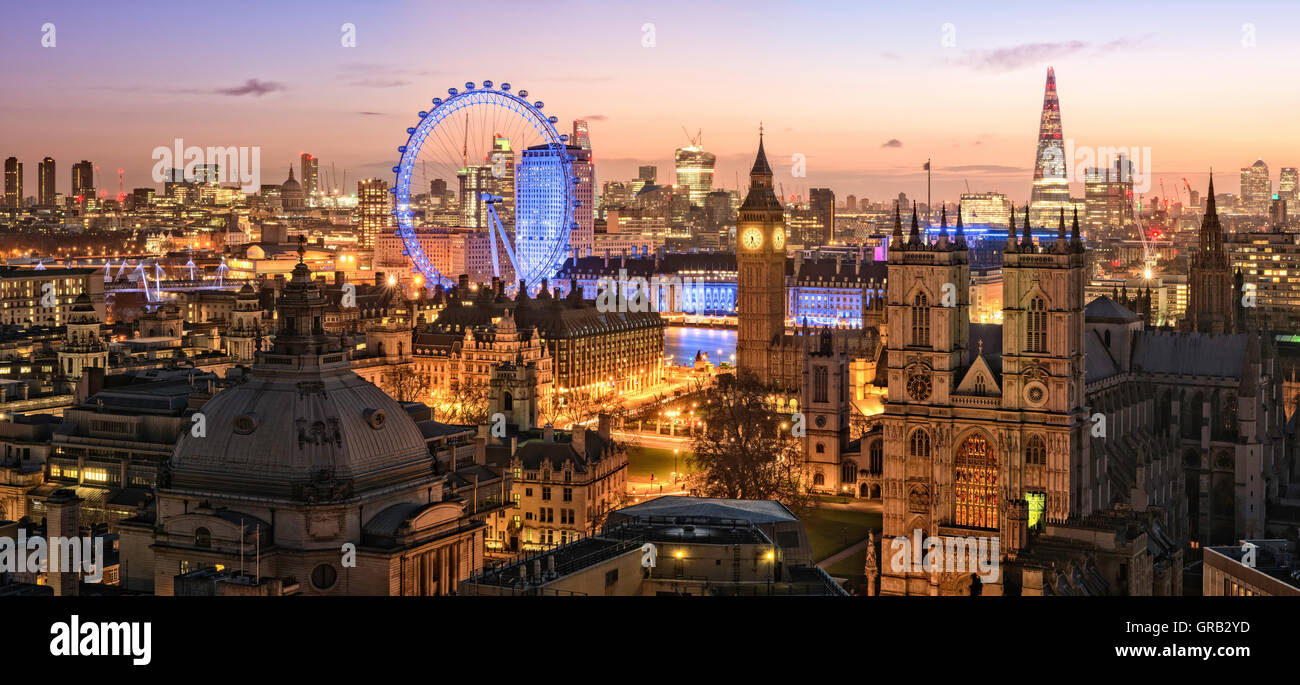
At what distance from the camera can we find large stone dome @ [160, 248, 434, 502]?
1811 inches

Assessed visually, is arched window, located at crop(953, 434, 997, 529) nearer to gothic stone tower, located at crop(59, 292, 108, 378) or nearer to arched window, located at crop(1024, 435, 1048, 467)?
arched window, located at crop(1024, 435, 1048, 467)

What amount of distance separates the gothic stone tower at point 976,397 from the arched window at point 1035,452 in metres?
0.05

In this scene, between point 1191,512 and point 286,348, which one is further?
point 1191,512

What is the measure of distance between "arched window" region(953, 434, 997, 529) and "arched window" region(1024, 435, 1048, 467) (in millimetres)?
1712

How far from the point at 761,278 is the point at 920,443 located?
5821 cm

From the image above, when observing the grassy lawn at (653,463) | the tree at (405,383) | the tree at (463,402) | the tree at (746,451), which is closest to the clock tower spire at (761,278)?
the tree at (746,451)

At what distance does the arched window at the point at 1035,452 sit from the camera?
73.7 meters

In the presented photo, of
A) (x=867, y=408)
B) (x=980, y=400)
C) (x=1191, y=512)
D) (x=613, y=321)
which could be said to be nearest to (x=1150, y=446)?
(x=1191, y=512)

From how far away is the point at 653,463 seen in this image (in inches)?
3935
